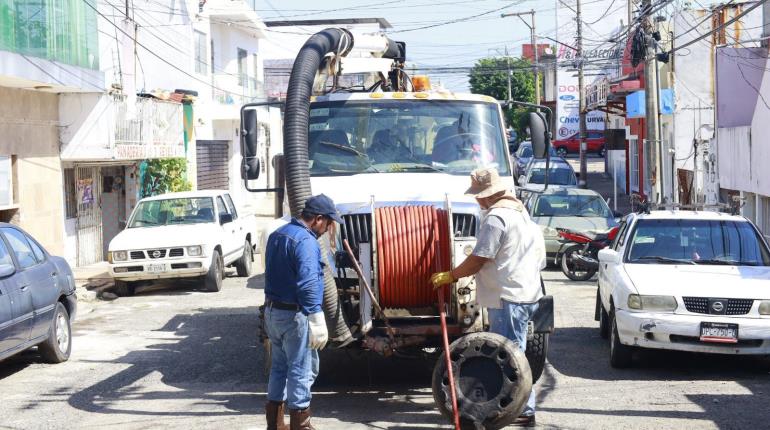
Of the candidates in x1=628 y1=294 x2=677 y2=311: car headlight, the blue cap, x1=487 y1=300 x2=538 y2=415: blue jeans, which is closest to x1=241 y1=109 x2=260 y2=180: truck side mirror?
the blue cap

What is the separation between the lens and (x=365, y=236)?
926 cm

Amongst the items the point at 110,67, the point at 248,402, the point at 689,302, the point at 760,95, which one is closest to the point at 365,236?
the point at 248,402

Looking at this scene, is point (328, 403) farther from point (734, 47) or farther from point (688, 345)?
point (734, 47)

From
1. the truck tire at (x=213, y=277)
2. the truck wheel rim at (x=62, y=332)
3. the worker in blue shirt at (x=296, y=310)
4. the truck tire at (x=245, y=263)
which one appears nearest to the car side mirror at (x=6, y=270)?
the truck wheel rim at (x=62, y=332)

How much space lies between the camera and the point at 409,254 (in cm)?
872

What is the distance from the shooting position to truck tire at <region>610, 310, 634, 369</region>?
10656mm

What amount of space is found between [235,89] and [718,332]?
3131cm

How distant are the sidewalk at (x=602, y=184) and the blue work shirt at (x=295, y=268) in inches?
1103

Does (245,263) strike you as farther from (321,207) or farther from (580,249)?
(321,207)

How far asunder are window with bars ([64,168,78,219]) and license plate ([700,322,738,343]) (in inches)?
633

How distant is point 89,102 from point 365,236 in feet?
47.3

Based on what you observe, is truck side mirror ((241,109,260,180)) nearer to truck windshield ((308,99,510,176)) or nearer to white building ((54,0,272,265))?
truck windshield ((308,99,510,176))

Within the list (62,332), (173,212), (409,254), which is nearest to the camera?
(409,254)

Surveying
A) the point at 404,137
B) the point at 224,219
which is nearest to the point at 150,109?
the point at 224,219
